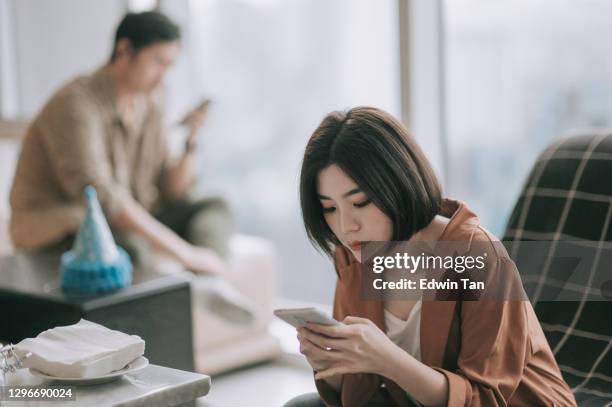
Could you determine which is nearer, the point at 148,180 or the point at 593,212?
the point at 593,212

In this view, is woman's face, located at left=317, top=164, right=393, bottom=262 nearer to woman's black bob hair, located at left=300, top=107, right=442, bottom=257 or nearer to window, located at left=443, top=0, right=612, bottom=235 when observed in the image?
woman's black bob hair, located at left=300, top=107, right=442, bottom=257

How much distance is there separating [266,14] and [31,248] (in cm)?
139

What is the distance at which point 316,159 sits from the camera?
1.31 meters

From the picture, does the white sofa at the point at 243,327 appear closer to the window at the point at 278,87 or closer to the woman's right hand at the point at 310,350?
the window at the point at 278,87

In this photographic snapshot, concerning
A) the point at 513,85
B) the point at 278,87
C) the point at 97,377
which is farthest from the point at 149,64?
the point at 97,377

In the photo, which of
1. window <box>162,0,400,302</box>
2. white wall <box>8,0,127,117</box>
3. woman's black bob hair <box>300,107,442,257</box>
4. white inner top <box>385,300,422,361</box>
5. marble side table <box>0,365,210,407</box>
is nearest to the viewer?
marble side table <box>0,365,210,407</box>

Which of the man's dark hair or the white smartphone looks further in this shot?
the man's dark hair

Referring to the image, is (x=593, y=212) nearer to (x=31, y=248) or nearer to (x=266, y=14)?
(x=31, y=248)

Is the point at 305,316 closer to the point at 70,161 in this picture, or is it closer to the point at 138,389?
the point at 138,389

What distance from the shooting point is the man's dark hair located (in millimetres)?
2639

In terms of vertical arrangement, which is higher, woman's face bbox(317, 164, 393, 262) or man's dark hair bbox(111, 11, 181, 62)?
man's dark hair bbox(111, 11, 181, 62)

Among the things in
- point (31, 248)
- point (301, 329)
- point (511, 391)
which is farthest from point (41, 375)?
point (31, 248)

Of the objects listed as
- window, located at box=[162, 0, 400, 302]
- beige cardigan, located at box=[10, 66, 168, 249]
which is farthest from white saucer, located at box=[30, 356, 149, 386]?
window, located at box=[162, 0, 400, 302]

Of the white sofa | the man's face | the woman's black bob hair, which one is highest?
the man's face
